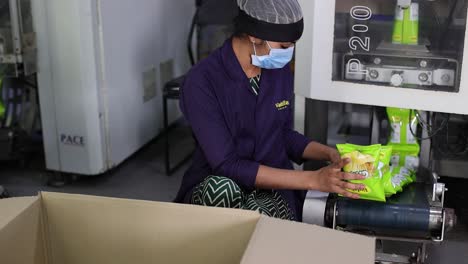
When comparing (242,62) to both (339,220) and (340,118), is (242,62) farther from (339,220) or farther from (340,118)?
(340,118)

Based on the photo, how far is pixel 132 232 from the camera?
3.52ft

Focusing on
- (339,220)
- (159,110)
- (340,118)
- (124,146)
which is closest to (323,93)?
(339,220)

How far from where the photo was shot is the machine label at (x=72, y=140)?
9.48ft

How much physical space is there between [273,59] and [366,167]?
41cm

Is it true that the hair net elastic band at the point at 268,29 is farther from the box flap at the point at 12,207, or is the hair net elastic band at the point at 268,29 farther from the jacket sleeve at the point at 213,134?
the box flap at the point at 12,207

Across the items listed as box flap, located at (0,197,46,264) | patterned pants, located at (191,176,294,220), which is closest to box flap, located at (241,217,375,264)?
box flap, located at (0,197,46,264)

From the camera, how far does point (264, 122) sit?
186 cm

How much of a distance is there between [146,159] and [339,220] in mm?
1663

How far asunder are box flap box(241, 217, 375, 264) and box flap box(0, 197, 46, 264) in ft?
1.32

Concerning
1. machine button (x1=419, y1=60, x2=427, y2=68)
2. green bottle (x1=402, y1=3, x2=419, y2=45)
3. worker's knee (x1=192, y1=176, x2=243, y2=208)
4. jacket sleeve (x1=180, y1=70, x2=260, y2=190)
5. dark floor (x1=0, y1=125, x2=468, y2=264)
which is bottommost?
dark floor (x1=0, y1=125, x2=468, y2=264)

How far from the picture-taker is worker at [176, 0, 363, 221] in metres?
1.72

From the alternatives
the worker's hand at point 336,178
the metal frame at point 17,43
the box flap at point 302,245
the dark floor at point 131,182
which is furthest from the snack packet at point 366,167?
the metal frame at point 17,43

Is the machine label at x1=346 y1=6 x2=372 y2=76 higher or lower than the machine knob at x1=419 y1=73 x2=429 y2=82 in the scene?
higher

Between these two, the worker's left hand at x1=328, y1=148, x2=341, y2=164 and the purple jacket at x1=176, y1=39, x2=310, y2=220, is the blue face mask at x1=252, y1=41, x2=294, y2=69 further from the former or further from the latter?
the worker's left hand at x1=328, y1=148, x2=341, y2=164
